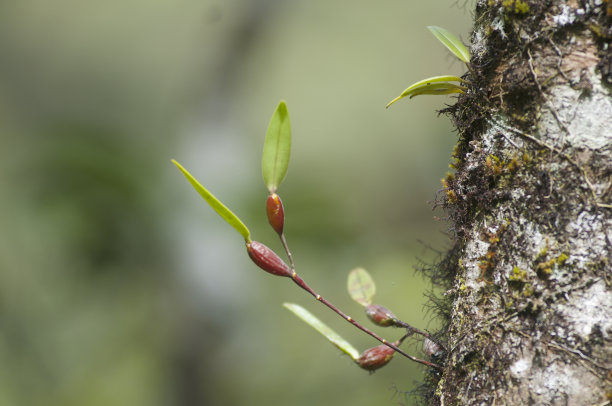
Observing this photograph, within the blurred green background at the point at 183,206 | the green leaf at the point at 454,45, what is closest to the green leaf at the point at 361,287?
the green leaf at the point at 454,45

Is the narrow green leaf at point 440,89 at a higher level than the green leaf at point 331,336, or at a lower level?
higher

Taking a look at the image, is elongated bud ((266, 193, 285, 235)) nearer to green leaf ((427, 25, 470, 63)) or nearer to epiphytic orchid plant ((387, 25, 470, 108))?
epiphytic orchid plant ((387, 25, 470, 108))

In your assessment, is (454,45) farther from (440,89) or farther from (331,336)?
(331,336)

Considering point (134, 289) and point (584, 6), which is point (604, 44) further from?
point (134, 289)

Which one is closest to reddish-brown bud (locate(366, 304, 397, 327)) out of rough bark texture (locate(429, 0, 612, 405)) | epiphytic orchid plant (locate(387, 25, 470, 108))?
rough bark texture (locate(429, 0, 612, 405))

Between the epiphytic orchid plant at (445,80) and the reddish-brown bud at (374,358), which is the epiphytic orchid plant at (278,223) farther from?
the epiphytic orchid plant at (445,80)

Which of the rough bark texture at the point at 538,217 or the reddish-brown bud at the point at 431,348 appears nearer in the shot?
the rough bark texture at the point at 538,217

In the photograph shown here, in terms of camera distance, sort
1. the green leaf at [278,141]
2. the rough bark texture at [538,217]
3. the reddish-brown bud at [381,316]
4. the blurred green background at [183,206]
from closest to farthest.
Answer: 1. the rough bark texture at [538,217]
2. the green leaf at [278,141]
3. the reddish-brown bud at [381,316]
4. the blurred green background at [183,206]
